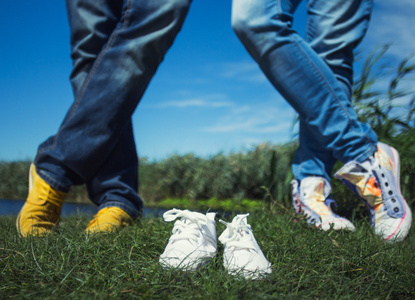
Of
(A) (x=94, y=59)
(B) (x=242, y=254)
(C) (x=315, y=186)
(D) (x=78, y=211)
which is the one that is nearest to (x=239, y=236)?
(B) (x=242, y=254)

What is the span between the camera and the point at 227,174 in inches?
200

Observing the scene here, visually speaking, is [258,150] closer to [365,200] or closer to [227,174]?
[227,174]

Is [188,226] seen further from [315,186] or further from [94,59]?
[94,59]

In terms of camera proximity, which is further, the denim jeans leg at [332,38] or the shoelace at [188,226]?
the denim jeans leg at [332,38]

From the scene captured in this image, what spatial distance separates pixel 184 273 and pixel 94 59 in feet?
4.46

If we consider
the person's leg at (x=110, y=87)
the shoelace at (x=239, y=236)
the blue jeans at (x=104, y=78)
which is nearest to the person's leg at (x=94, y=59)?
the blue jeans at (x=104, y=78)

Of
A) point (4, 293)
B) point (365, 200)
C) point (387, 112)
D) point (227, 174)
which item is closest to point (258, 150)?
point (227, 174)

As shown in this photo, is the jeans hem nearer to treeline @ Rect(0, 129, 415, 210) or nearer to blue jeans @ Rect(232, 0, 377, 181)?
blue jeans @ Rect(232, 0, 377, 181)

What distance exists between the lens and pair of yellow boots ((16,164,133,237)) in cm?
169

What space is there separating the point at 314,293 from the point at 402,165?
188cm

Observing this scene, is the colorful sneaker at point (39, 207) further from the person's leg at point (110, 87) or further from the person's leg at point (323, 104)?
the person's leg at point (323, 104)

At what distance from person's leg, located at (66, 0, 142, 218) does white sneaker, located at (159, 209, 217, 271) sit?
2.33 feet

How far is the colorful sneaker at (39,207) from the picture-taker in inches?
66.6

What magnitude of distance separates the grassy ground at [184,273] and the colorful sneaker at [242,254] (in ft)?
0.11
